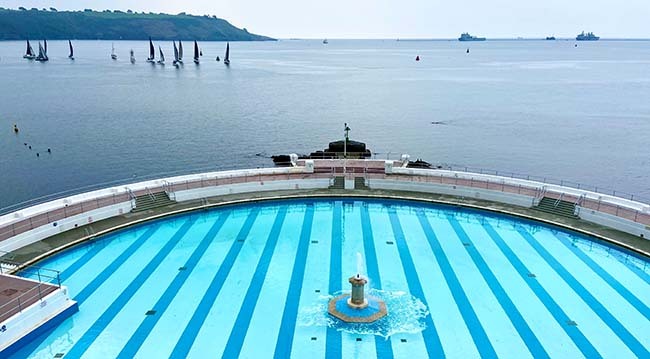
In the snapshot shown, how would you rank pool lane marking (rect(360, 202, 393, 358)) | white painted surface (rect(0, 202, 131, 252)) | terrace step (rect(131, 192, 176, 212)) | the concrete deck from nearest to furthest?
pool lane marking (rect(360, 202, 393, 358)) → the concrete deck → white painted surface (rect(0, 202, 131, 252)) → terrace step (rect(131, 192, 176, 212))

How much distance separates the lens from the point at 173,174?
140 feet

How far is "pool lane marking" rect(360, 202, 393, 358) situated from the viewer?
15039mm

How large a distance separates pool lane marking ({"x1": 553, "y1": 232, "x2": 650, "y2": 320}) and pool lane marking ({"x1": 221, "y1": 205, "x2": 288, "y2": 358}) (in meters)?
13.6

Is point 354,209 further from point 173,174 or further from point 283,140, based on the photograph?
point 283,140

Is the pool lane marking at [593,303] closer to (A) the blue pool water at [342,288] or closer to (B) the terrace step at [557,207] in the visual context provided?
(A) the blue pool water at [342,288]

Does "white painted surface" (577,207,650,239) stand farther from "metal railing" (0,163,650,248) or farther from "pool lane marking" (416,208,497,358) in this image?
"pool lane marking" (416,208,497,358)

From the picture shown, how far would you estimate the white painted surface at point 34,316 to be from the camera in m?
14.7

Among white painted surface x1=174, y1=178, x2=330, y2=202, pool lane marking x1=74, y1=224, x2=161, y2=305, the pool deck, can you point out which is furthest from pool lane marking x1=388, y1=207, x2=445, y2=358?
pool lane marking x1=74, y1=224, x2=161, y2=305

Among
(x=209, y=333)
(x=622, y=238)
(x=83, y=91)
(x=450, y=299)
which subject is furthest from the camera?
(x=83, y=91)

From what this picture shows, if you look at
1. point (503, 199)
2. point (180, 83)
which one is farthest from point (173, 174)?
point (180, 83)

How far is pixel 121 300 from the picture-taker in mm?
17781

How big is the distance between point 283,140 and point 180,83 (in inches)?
2154

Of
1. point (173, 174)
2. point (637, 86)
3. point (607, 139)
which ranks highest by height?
point (637, 86)

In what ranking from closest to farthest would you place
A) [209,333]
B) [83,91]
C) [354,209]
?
[209,333]
[354,209]
[83,91]
